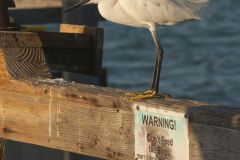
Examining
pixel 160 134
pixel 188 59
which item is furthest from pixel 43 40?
pixel 188 59

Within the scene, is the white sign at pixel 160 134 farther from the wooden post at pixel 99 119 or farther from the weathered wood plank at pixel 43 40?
the weathered wood plank at pixel 43 40

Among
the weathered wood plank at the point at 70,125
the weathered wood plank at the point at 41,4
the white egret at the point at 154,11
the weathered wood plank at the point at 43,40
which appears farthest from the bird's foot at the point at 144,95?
the weathered wood plank at the point at 41,4

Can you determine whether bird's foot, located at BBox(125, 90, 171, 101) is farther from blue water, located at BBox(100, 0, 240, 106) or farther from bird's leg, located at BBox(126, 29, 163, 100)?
blue water, located at BBox(100, 0, 240, 106)

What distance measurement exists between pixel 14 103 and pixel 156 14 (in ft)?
3.21

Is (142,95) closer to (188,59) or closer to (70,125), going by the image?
(70,125)

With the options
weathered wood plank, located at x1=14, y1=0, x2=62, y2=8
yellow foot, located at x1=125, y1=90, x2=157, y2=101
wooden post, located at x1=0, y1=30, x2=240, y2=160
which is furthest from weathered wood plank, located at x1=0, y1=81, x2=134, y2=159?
weathered wood plank, located at x1=14, y1=0, x2=62, y2=8

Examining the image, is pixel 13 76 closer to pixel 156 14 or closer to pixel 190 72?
pixel 156 14

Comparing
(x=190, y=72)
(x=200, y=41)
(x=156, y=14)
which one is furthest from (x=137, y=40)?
(x=156, y=14)

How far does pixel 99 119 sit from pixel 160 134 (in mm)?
387

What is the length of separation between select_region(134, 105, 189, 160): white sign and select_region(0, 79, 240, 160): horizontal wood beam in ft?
0.09

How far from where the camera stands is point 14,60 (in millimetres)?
5062

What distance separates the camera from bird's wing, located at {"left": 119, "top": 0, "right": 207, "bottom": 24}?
5.22 meters

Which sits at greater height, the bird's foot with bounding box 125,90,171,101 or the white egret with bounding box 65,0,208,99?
the white egret with bounding box 65,0,208,99

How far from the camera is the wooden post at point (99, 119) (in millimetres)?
3878
